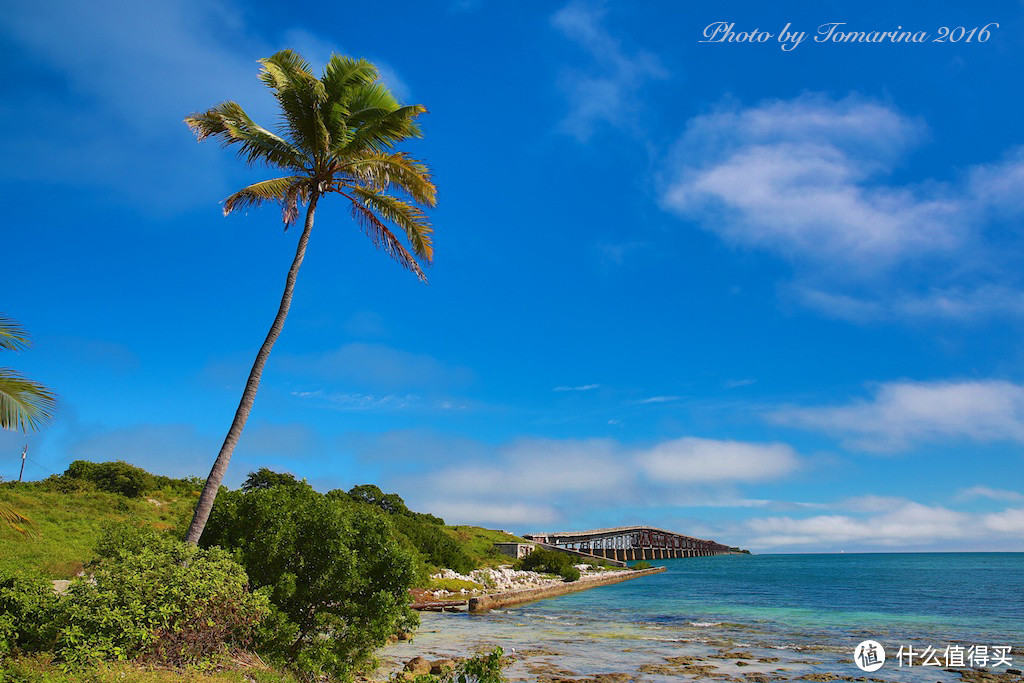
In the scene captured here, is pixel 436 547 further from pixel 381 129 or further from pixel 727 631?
pixel 381 129

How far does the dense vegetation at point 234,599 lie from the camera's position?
11.1 metres

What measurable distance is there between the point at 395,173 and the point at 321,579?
10397mm

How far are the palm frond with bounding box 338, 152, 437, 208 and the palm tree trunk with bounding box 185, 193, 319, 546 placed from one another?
4.63 ft

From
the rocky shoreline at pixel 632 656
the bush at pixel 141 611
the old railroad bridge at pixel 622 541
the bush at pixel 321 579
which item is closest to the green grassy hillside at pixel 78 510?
the rocky shoreline at pixel 632 656

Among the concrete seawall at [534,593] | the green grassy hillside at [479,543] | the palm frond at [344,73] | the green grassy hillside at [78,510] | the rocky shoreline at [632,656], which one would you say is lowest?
the concrete seawall at [534,593]

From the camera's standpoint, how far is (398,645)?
79.2 feet

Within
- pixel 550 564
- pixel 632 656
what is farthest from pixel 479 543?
pixel 632 656

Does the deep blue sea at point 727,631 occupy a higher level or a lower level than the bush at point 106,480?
lower

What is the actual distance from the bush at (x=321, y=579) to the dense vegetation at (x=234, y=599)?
0.03m

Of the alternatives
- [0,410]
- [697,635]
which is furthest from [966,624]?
[0,410]

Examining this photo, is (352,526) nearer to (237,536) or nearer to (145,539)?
(237,536)

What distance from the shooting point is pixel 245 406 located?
15914mm

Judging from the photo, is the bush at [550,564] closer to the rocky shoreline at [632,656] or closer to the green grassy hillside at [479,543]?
the green grassy hillside at [479,543]

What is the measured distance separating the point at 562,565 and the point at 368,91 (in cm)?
5668
